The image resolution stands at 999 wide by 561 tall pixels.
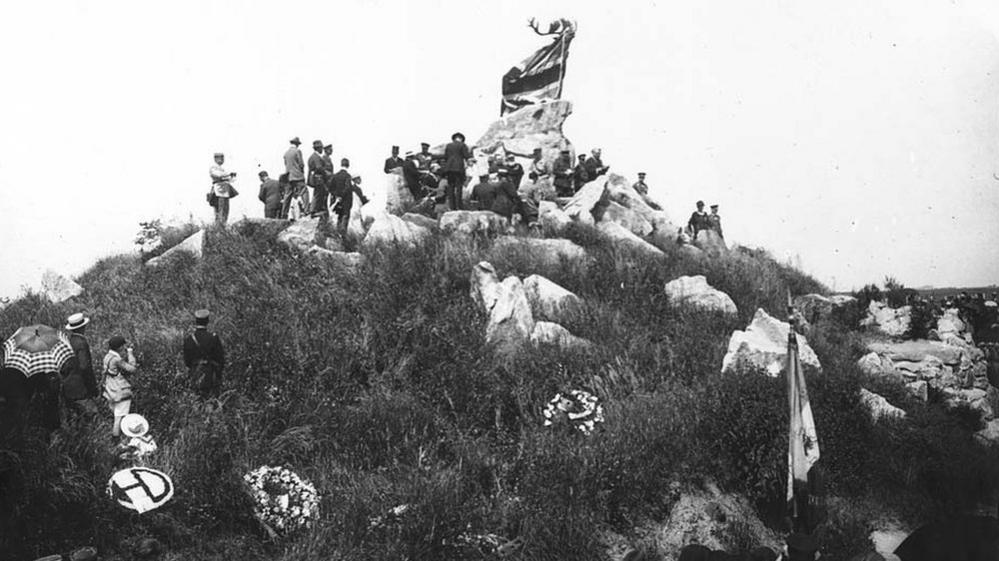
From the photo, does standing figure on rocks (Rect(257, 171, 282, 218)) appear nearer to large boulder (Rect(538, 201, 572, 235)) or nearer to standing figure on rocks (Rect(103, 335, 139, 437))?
large boulder (Rect(538, 201, 572, 235))

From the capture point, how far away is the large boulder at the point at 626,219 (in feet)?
67.3

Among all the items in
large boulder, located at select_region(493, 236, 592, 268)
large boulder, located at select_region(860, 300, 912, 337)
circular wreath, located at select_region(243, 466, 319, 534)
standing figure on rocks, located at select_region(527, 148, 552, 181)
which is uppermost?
standing figure on rocks, located at select_region(527, 148, 552, 181)

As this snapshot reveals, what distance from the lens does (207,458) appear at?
7.54 metres

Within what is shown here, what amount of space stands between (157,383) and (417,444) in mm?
3390

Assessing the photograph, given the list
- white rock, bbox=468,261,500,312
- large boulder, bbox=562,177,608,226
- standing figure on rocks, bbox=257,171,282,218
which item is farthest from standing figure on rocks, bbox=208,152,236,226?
large boulder, bbox=562,177,608,226

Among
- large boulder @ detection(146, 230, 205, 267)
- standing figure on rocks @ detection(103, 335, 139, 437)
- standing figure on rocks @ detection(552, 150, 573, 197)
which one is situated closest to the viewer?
standing figure on rocks @ detection(103, 335, 139, 437)

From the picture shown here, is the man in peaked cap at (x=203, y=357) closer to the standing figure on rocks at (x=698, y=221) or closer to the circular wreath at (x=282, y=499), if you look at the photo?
the circular wreath at (x=282, y=499)

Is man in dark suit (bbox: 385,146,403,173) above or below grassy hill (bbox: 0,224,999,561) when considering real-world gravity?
above

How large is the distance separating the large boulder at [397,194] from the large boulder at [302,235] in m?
3.88

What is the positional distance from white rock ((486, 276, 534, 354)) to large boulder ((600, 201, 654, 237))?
882 cm

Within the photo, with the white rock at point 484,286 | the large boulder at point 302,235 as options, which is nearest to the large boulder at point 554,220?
the white rock at point 484,286

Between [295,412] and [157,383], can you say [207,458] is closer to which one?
[295,412]

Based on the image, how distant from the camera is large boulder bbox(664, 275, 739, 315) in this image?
13.7 meters

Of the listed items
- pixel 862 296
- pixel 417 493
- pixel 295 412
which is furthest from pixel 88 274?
pixel 862 296
